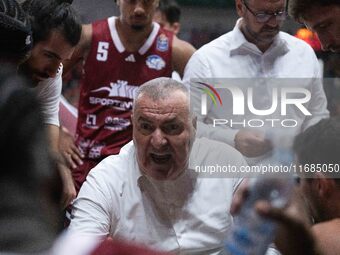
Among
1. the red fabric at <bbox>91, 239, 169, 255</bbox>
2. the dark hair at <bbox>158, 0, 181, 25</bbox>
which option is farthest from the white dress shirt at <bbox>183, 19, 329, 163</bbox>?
the red fabric at <bbox>91, 239, 169, 255</bbox>

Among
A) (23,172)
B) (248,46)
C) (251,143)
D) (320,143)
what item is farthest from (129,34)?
(23,172)

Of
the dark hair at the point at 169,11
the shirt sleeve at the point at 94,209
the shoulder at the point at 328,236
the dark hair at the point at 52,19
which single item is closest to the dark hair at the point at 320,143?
the shoulder at the point at 328,236

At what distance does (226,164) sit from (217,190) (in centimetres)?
10

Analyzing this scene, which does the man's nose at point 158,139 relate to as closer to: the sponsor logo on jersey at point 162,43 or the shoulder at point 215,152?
the shoulder at point 215,152

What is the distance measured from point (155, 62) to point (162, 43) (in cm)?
8

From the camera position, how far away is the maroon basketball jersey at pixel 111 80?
289 centimetres

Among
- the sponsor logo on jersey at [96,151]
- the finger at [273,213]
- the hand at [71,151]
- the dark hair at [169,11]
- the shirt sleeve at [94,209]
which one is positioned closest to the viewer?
the finger at [273,213]

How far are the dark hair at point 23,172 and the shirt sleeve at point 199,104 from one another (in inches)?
65.9

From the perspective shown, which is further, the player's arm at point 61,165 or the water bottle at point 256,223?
the water bottle at point 256,223

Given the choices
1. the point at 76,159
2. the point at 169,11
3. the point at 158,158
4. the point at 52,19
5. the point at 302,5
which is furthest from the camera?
the point at 169,11

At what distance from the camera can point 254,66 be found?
2584 mm

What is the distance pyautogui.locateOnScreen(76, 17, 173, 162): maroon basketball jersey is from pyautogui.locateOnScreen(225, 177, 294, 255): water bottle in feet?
4.06

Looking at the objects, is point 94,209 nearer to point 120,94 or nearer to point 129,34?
point 120,94

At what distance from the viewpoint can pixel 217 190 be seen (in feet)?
6.92
